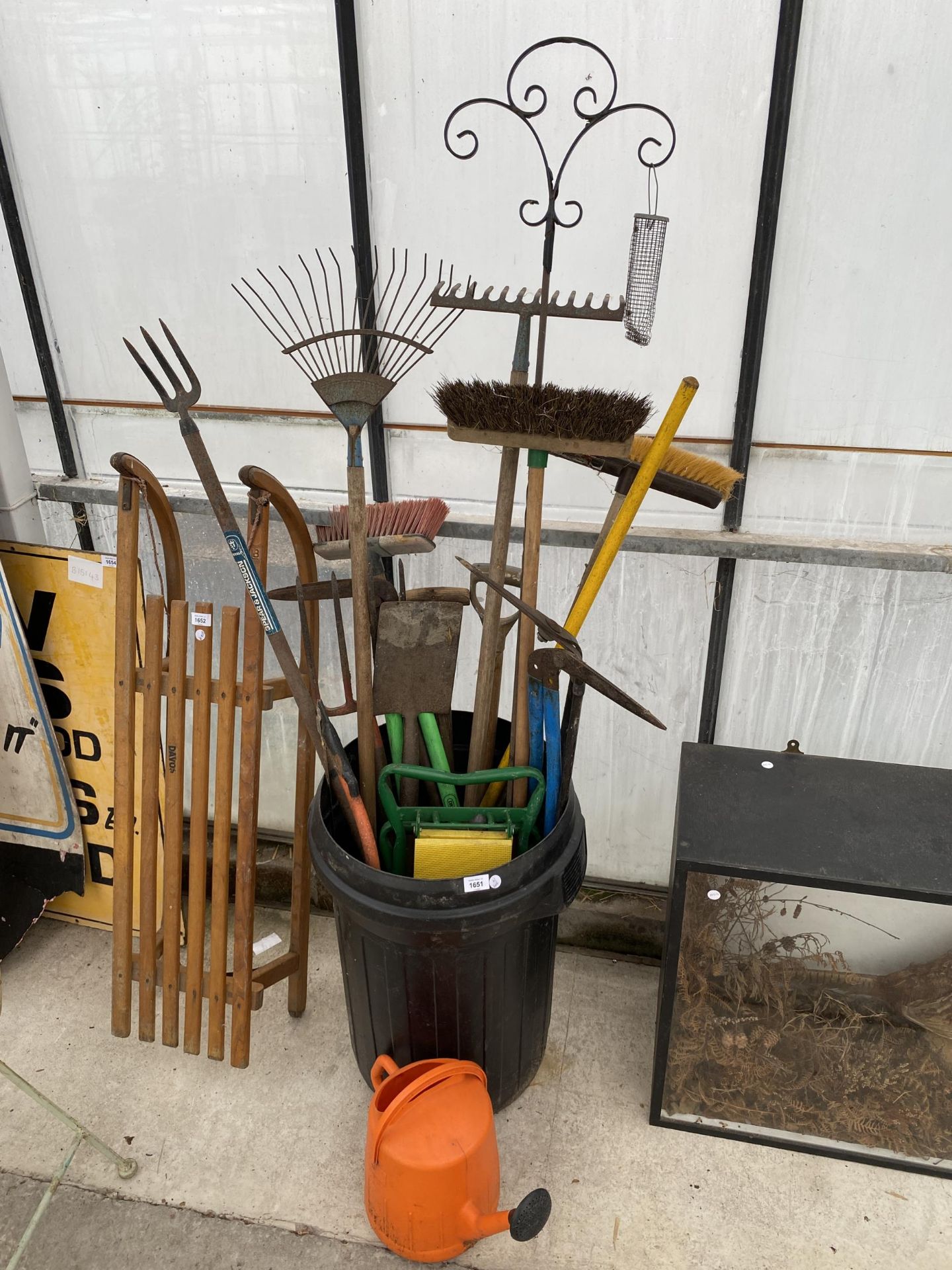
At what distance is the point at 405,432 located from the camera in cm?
200

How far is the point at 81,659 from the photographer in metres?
2.10

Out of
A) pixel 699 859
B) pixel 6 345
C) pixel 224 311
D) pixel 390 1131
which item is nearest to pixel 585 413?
pixel 699 859

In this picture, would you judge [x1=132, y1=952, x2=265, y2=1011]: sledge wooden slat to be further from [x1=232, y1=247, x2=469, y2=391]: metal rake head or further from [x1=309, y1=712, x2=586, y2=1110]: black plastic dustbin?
[x1=232, y1=247, x2=469, y2=391]: metal rake head

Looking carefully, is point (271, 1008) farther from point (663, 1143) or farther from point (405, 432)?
point (405, 432)

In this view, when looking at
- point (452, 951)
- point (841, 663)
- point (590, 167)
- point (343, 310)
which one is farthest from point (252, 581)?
point (841, 663)

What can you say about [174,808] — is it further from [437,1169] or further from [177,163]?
[177,163]

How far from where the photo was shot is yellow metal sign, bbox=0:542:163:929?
202cm

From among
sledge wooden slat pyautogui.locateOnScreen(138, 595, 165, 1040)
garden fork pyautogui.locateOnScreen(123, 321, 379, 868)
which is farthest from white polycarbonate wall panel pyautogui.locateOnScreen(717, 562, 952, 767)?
sledge wooden slat pyautogui.locateOnScreen(138, 595, 165, 1040)

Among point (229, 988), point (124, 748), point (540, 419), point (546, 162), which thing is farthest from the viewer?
point (229, 988)

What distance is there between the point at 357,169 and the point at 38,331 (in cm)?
88

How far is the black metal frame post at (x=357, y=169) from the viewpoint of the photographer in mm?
1652

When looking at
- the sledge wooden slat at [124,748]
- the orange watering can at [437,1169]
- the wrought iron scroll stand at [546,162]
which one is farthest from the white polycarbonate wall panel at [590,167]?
the orange watering can at [437,1169]

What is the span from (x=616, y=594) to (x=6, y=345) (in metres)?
1.60

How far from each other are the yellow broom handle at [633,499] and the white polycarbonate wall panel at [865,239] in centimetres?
37
